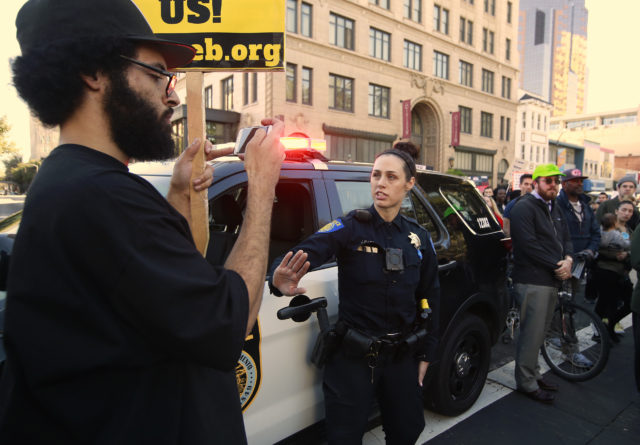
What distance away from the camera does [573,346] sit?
419cm

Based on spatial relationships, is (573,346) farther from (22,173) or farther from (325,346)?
(22,173)

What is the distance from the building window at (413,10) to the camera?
101ft

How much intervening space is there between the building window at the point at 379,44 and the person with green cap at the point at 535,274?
27.5m

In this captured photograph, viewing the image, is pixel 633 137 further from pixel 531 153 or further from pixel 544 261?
pixel 544 261

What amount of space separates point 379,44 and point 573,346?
28648mm

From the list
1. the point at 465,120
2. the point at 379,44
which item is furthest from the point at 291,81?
the point at 465,120

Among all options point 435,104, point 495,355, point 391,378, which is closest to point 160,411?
point 391,378

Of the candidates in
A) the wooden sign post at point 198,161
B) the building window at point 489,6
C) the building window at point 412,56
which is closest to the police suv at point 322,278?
the wooden sign post at point 198,161

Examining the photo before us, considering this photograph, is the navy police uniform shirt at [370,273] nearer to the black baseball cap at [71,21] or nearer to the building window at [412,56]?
the black baseball cap at [71,21]

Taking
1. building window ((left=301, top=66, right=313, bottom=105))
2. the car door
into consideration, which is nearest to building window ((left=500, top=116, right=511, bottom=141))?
building window ((left=301, top=66, right=313, bottom=105))

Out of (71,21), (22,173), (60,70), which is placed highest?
(22,173)

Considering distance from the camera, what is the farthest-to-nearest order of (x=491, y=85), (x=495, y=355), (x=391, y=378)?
1. (x=491, y=85)
2. (x=495, y=355)
3. (x=391, y=378)

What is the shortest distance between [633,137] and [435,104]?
8527 centimetres

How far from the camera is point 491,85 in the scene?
38.6 m
